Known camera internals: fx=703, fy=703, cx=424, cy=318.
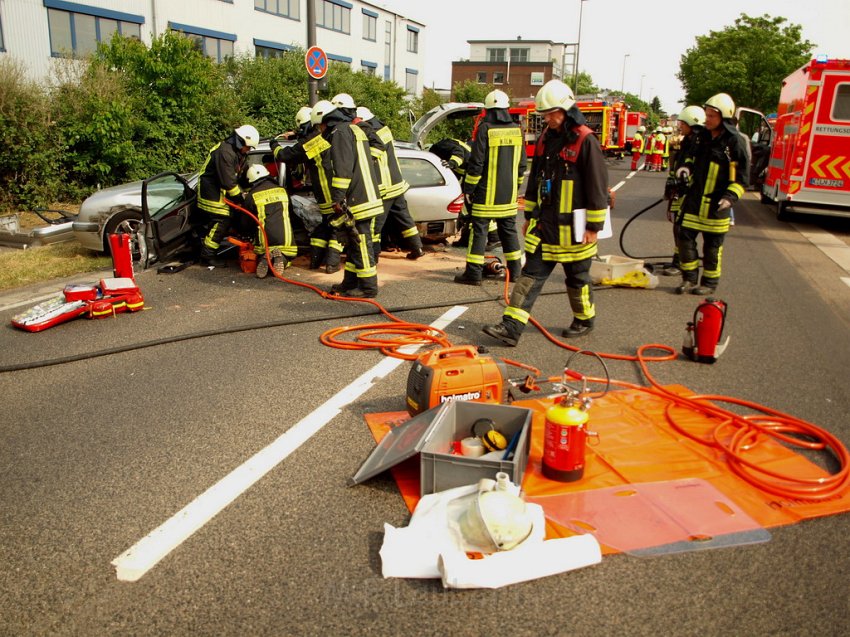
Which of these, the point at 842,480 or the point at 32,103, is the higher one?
the point at 32,103

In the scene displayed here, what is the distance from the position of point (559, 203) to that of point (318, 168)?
9.62 ft

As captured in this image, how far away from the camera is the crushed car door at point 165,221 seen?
8062 millimetres

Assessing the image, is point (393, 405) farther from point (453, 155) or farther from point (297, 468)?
point (453, 155)

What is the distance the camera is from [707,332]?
5.41m

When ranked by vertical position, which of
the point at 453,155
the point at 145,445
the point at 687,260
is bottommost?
the point at 145,445

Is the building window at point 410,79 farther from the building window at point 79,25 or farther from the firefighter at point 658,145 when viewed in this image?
the building window at point 79,25

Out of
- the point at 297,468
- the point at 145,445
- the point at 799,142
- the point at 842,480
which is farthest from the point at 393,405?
the point at 799,142

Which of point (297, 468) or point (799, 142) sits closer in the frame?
point (297, 468)

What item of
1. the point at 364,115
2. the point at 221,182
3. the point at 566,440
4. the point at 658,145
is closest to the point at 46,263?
the point at 221,182

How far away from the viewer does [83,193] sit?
14.3m

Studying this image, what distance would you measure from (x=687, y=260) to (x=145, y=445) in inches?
240

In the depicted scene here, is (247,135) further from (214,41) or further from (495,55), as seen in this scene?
(495,55)

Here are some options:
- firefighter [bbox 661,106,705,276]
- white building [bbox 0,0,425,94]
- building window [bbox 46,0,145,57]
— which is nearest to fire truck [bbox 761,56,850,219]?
firefighter [bbox 661,106,705,276]

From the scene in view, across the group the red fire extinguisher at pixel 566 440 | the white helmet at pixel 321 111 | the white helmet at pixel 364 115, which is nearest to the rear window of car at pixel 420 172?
the white helmet at pixel 364 115
